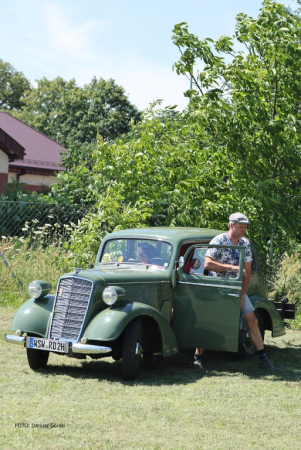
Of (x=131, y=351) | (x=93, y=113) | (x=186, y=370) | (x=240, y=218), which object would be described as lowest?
(x=186, y=370)

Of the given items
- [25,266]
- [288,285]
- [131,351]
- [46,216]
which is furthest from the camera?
[46,216]

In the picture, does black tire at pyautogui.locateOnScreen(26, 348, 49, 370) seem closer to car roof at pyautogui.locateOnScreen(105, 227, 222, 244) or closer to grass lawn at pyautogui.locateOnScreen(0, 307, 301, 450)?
grass lawn at pyautogui.locateOnScreen(0, 307, 301, 450)

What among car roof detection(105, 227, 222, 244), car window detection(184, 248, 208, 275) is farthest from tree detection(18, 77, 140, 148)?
car window detection(184, 248, 208, 275)

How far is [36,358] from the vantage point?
788cm

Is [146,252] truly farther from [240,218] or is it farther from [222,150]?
[222,150]

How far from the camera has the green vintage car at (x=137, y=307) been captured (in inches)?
292

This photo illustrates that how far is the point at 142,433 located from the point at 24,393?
1.69m

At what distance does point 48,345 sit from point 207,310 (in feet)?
6.36

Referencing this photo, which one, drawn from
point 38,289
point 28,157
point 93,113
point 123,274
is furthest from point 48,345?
point 93,113

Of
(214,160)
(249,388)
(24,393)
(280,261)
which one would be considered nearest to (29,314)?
(24,393)

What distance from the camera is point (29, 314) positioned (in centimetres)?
789

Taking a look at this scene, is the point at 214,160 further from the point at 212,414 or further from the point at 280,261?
→ the point at 212,414

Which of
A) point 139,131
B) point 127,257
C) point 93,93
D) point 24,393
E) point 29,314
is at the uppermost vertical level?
point 93,93

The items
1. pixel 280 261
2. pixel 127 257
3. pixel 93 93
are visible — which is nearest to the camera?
pixel 127 257
